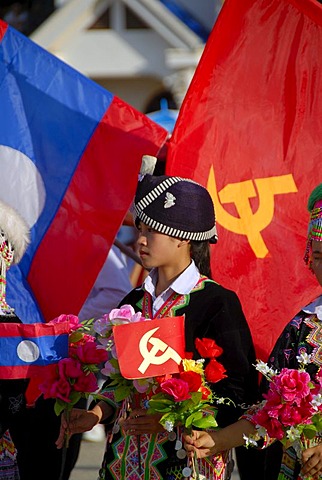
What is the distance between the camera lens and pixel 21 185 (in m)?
5.06

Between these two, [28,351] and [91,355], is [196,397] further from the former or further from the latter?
[28,351]

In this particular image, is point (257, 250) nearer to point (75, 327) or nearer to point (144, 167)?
point (144, 167)

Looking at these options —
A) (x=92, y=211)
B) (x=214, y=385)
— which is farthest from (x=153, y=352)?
(x=92, y=211)

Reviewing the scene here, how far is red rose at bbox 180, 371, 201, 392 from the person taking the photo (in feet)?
10.4

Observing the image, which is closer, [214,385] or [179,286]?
[214,385]

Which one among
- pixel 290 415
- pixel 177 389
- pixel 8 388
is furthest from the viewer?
pixel 8 388

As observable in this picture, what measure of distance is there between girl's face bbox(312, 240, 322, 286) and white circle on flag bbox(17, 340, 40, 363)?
1.06 m

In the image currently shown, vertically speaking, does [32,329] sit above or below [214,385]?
below

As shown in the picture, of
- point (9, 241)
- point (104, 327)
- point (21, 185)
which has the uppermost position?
point (104, 327)

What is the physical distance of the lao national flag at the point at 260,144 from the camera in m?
4.48

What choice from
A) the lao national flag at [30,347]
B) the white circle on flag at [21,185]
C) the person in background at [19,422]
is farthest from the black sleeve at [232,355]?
the white circle on flag at [21,185]

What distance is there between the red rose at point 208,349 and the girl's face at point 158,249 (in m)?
0.40

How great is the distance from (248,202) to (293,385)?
1644 mm

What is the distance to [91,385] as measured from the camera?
3572 millimetres
